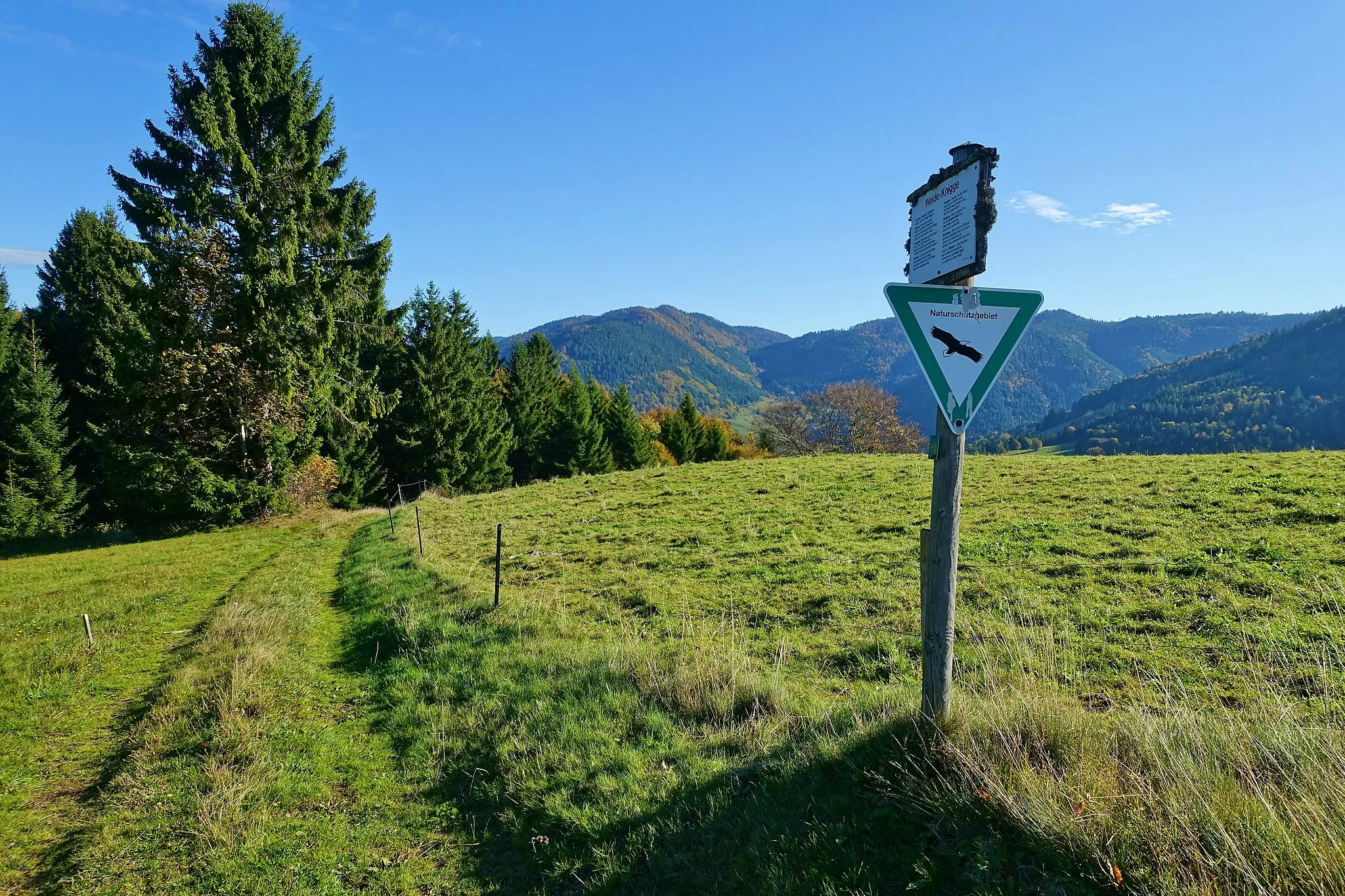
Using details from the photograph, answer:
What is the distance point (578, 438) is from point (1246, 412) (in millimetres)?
190855

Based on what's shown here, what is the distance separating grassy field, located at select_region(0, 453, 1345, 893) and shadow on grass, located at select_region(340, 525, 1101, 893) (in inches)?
0.9

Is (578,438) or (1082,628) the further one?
(578,438)

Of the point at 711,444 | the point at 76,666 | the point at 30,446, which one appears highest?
the point at 30,446

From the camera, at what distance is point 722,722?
217 inches

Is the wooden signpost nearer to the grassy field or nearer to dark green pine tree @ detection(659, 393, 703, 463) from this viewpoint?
the grassy field

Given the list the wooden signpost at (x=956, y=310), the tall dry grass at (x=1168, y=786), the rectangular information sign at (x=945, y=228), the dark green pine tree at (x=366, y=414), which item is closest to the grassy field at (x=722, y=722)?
the tall dry grass at (x=1168, y=786)

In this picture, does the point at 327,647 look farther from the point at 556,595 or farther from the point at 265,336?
the point at 265,336

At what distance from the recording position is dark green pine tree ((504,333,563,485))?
48.9m

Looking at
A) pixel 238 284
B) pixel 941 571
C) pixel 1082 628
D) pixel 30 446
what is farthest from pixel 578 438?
pixel 941 571

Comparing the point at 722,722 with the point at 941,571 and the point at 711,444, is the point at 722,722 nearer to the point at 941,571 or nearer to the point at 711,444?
the point at 941,571

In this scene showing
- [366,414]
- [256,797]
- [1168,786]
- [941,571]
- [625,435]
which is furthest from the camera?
[625,435]

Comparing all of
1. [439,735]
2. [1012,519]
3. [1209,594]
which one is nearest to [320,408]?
[439,735]

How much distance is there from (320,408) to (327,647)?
19.9 meters

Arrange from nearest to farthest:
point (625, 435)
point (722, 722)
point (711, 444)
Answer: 1. point (722, 722)
2. point (625, 435)
3. point (711, 444)
